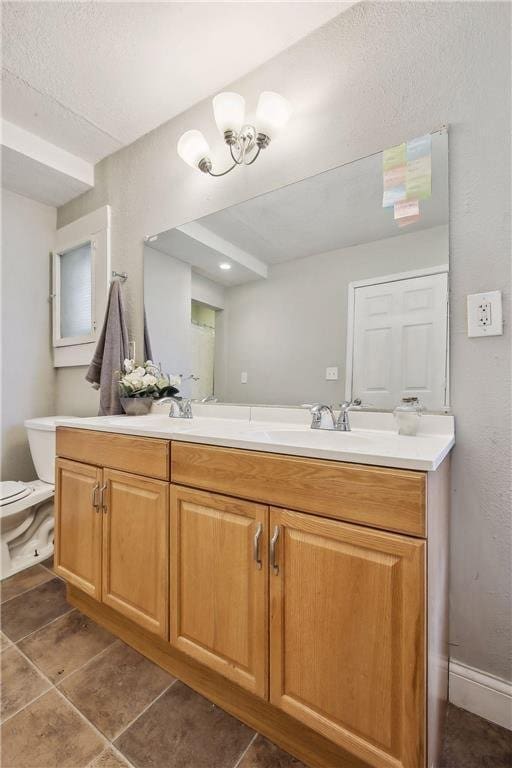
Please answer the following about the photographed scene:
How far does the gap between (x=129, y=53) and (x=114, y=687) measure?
7.89 ft

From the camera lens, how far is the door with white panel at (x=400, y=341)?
1.13 m

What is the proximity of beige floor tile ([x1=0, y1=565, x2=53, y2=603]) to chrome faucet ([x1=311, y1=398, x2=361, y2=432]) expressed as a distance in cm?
164

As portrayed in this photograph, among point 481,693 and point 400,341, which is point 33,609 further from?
point 400,341

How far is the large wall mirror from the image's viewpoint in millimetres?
1151

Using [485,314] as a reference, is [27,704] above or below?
below

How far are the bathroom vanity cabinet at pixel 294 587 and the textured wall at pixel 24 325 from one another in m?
1.45

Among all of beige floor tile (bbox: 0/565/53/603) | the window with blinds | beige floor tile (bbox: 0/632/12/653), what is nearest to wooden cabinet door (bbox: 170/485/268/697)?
beige floor tile (bbox: 0/632/12/653)

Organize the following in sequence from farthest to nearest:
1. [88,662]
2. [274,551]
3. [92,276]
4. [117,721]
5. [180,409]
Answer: [92,276] → [180,409] → [88,662] → [117,721] → [274,551]

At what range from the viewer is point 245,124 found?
1.49 metres

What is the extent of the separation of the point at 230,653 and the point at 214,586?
176 mm

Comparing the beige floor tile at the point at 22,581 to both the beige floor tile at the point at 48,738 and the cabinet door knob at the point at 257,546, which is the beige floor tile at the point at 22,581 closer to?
the beige floor tile at the point at 48,738

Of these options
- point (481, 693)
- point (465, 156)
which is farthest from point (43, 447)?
point (465, 156)

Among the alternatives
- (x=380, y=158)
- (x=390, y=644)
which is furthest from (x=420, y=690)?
(x=380, y=158)

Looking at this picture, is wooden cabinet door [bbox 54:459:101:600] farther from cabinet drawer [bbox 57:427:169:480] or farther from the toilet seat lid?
the toilet seat lid
